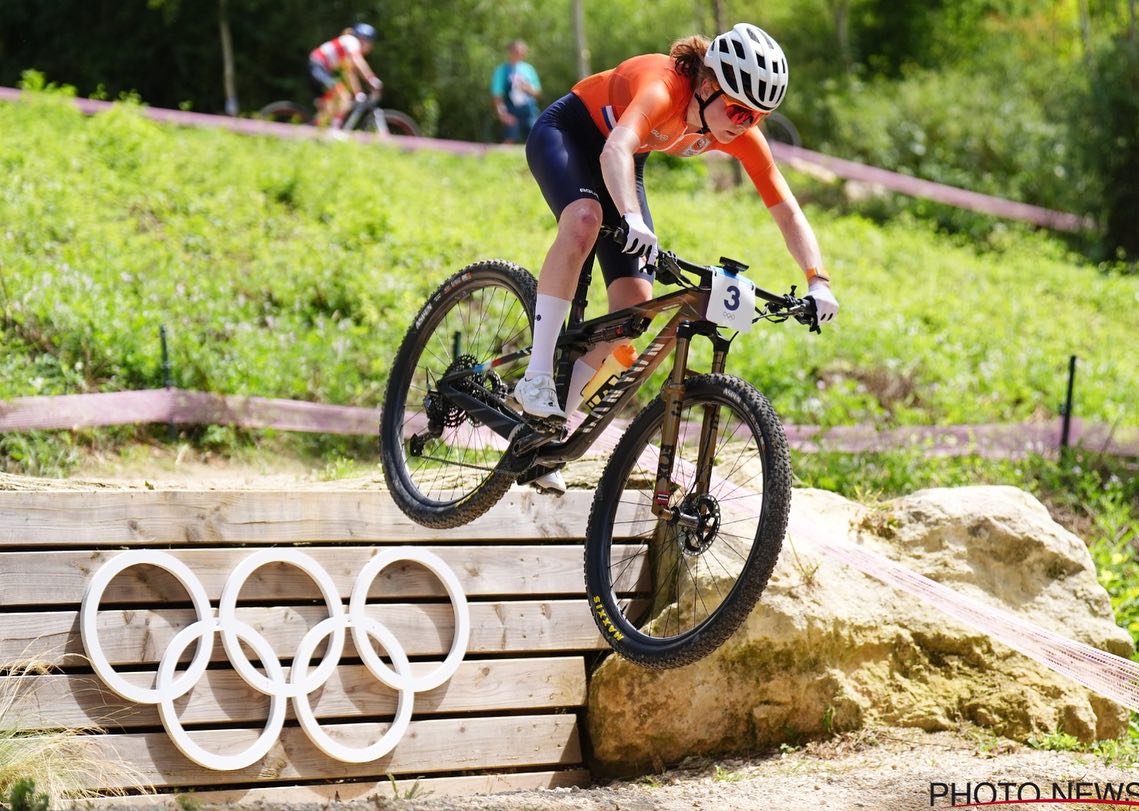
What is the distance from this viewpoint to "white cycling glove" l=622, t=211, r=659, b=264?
430 cm

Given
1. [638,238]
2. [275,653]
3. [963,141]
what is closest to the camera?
[638,238]

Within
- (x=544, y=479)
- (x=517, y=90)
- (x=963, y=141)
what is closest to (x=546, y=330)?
(x=544, y=479)

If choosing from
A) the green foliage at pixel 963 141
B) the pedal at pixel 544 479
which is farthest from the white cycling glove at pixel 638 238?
the green foliage at pixel 963 141

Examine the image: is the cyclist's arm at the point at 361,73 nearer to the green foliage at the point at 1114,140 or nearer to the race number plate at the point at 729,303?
the green foliage at the point at 1114,140

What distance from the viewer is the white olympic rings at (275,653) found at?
5266mm

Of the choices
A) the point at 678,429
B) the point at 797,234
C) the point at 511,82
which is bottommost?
the point at 678,429

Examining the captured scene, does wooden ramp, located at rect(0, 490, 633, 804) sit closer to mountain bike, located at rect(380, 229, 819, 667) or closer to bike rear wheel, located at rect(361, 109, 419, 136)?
mountain bike, located at rect(380, 229, 819, 667)

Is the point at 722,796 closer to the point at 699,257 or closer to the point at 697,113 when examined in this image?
the point at 697,113

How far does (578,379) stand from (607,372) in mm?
126

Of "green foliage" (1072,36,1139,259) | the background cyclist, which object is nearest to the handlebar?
"green foliage" (1072,36,1139,259)

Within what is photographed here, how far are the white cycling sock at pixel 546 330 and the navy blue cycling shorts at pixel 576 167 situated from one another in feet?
0.85

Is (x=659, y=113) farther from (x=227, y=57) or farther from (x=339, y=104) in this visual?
(x=227, y=57)

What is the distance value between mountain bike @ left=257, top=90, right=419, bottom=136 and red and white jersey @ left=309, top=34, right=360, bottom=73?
660 millimetres

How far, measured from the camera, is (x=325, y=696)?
18.6 ft
